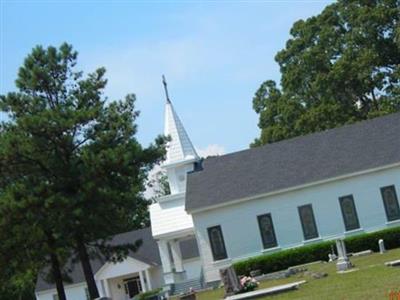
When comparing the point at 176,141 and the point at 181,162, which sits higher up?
the point at 176,141

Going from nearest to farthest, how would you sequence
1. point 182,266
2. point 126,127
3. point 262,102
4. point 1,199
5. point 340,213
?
point 1,199 < point 126,127 < point 340,213 < point 182,266 < point 262,102

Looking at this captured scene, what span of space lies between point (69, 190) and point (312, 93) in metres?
34.2

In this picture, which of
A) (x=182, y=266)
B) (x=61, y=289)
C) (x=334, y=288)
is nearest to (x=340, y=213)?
(x=182, y=266)

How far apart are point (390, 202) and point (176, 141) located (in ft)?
49.1

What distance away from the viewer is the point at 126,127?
137ft

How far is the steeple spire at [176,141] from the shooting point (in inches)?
2152

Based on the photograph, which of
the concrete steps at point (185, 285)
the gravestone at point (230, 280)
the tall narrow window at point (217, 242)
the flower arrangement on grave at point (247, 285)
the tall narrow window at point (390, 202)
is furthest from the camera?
the concrete steps at point (185, 285)

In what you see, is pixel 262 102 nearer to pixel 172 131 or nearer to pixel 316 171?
pixel 172 131

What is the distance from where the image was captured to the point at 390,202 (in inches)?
1853

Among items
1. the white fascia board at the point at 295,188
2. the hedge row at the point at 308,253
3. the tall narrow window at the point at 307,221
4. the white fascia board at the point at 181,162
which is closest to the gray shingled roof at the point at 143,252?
the white fascia board at the point at 181,162

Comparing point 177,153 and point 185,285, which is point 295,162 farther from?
point 185,285

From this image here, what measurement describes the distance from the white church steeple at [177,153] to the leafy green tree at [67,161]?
11.3m

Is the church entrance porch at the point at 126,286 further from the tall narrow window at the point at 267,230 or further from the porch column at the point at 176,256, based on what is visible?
the tall narrow window at the point at 267,230

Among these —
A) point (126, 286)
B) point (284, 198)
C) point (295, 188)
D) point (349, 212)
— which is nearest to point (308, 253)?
point (349, 212)
